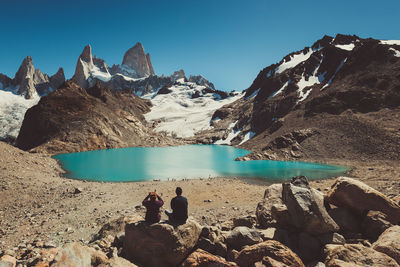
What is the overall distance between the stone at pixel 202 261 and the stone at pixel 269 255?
42 cm

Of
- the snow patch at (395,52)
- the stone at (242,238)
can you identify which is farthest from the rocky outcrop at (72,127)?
the snow patch at (395,52)

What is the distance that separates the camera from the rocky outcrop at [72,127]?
220 feet

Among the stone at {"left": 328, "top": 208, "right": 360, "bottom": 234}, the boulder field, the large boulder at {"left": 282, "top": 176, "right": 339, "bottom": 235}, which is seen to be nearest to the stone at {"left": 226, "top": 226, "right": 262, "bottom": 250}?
the boulder field

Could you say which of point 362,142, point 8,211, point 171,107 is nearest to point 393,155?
point 362,142

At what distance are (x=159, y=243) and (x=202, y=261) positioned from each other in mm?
1619

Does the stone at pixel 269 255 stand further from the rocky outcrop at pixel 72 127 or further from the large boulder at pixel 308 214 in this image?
the rocky outcrop at pixel 72 127

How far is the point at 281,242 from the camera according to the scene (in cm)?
802

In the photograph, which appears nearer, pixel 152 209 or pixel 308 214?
pixel 152 209

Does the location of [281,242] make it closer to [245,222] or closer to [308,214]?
[308,214]

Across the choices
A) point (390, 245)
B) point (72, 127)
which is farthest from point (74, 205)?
point (72, 127)

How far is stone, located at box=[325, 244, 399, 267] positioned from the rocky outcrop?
71.7 meters

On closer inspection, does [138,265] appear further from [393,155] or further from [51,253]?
[393,155]

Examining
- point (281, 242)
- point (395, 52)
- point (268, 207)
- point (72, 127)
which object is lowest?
point (281, 242)

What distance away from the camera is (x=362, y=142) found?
1890 inches
